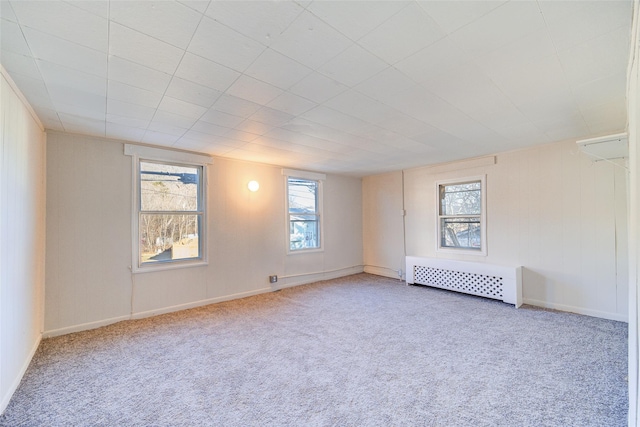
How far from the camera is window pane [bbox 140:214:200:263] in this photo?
3678mm

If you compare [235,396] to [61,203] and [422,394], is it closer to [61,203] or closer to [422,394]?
[422,394]

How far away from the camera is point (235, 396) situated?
1.97 m

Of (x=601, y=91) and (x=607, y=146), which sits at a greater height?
(x=601, y=91)

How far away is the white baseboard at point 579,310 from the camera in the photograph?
3.26 meters

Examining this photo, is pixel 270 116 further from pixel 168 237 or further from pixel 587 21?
pixel 168 237

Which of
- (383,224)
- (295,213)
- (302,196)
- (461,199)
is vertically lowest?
(383,224)

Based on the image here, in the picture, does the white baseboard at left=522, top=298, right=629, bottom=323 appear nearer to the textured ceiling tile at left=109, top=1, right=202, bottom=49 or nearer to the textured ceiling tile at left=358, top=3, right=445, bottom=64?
the textured ceiling tile at left=358, top=3, right=445, bottom=64

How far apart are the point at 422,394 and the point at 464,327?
4.91ft

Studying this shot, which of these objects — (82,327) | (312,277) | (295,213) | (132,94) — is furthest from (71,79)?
(312,277)

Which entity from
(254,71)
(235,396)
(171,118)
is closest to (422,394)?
(235,396)

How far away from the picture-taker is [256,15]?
139 centimetres

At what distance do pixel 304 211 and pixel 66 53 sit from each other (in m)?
4.08

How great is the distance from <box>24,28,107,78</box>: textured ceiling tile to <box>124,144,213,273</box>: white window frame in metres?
1.85

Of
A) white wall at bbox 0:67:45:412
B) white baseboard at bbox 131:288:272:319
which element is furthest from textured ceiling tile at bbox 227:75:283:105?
white baseboard at bbox 131:288:272:319
